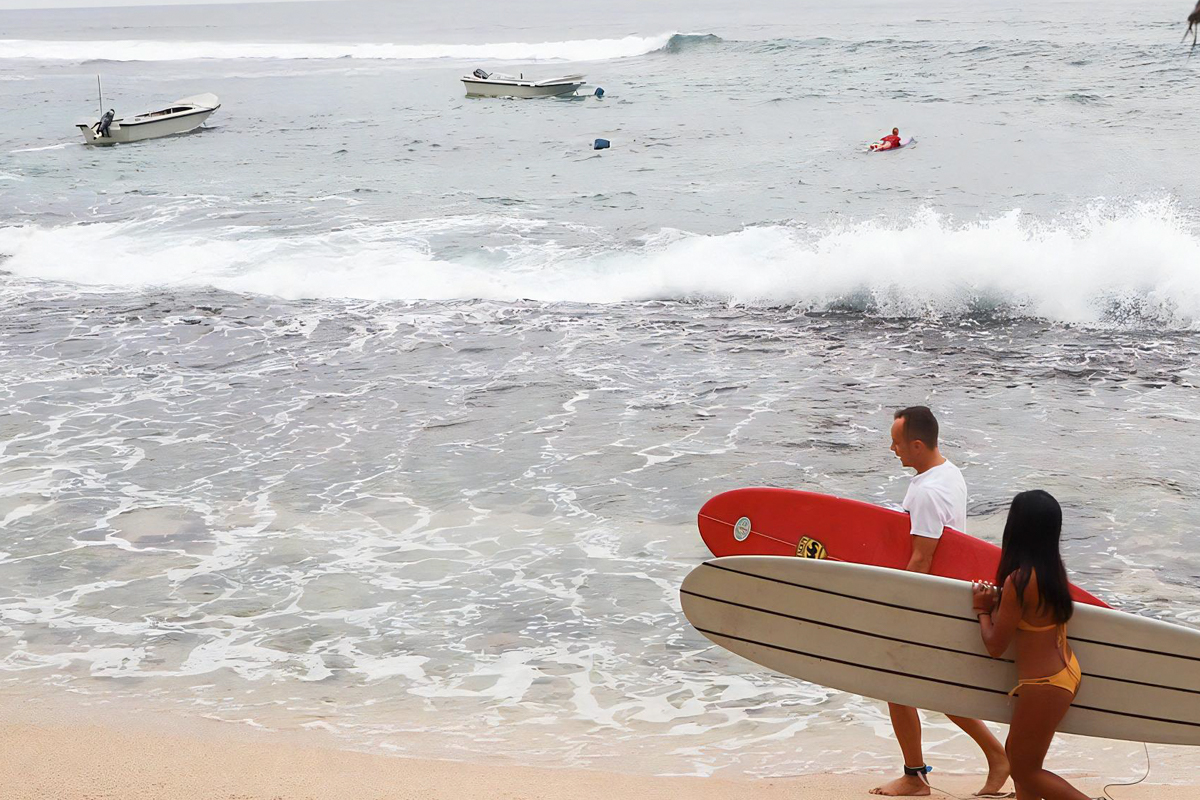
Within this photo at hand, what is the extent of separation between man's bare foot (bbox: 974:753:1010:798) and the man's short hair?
135 centimetres

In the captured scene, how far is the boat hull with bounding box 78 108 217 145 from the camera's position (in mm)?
34375

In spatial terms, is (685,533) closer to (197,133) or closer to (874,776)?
(874,776)

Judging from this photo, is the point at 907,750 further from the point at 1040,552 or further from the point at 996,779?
the point at 1040,552

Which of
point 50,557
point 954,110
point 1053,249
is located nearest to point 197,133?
point 954,110

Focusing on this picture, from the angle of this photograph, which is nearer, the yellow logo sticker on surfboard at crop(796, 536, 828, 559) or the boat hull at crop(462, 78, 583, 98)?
the yellow logo sticker on surfboard at crop(796, 536, 828, 559)

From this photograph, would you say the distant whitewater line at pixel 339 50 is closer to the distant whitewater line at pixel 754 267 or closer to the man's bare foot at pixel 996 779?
the distant whitewater line at pixel 754 267

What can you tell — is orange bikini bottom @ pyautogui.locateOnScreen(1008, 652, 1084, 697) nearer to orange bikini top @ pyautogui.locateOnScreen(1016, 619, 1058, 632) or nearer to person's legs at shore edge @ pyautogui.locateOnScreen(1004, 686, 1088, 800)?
person's legs at shore edge @ pyautogui.locateOnScreen(1004, 686, 1088, 800)

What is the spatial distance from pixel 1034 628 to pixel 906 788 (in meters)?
1.22

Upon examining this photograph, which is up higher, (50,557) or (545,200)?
(545,200)

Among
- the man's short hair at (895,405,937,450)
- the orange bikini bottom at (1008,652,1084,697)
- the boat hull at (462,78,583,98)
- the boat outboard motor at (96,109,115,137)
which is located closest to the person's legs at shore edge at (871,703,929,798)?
the orange bikini bottom at (1008,652,1084,697)

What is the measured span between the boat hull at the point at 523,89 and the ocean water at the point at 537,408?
14964 mm

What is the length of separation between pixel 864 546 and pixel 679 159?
26.1m

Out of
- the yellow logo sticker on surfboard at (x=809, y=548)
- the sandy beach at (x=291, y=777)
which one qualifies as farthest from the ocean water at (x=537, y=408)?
the yellow logo sticker on surfboard at (x=809, y=548)

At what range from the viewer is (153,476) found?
920 cm
